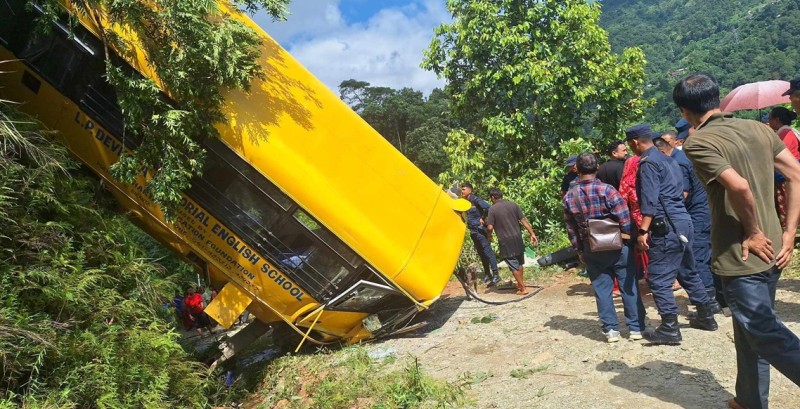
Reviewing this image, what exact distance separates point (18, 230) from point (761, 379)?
491 cm

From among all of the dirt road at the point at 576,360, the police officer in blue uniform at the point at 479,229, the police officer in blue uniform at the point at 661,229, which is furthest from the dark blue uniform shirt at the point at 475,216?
the police officer in blue uniform at the point at 661,229

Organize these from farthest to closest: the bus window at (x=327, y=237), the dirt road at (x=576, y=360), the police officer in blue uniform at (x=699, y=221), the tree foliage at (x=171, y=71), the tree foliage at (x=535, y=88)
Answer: the tree foliage at (x=535, y=88) < the police officer in blue uniform at (x=699, y=221) < the bus window at (x=327, y=237) < the tree foliage at (x=171, y=71) < the dirt road at (x=576, y=360)

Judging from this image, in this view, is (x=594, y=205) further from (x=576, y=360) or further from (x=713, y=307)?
(x=713, y=307)

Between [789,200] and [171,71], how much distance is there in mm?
4403

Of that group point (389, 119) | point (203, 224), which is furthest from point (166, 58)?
point (389, 119)

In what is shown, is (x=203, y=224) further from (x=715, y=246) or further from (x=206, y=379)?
(x=715, y=246)

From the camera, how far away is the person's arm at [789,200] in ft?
9.72

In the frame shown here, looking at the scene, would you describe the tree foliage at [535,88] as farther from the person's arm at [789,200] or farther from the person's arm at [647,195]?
the person's arm at [789,200]

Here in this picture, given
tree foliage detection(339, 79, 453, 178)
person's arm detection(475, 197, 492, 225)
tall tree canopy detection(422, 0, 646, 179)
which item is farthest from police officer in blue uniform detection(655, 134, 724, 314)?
tree foliage detection(339, 79, 453, 178)

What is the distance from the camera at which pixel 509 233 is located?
876 cm

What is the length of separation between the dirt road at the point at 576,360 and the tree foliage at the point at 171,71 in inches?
119

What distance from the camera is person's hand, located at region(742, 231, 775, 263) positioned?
2.90 metres

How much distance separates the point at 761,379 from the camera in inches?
127

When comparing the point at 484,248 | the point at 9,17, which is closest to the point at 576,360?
the point at 484,248
